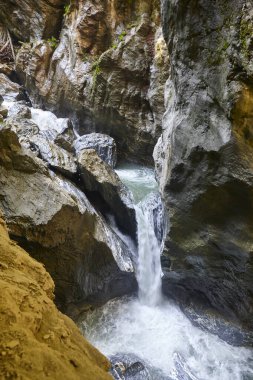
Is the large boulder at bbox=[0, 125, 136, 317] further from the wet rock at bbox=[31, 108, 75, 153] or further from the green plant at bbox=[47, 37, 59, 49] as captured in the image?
the green plant at bbox=[47, 37, 59, 49]

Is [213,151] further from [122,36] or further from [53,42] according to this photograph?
[53,42]

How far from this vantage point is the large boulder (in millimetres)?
5148

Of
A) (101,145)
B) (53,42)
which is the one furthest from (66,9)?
(101,145)

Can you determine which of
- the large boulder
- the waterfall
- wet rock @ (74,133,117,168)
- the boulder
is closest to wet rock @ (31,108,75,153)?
wet rock @ (74,133,117,168)

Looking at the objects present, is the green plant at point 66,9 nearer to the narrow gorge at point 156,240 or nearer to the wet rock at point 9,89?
the wet rock at point 9,89

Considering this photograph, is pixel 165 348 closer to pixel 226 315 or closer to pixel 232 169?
pixel 226 315

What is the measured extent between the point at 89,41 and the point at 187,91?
10.5 m

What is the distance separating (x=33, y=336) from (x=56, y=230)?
3.67 metres

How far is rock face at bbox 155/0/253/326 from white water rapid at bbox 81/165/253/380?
0.81m

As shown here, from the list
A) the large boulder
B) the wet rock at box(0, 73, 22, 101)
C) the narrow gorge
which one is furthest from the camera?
the wet rock at box(0, 73, 22, 101)

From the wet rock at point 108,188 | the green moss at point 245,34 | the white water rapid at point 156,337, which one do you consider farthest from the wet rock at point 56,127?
the green moss at point 245,34

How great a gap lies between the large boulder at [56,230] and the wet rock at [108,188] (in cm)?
129

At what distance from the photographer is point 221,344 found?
596 cm

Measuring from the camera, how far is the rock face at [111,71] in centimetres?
1115
